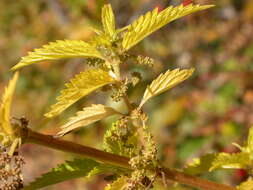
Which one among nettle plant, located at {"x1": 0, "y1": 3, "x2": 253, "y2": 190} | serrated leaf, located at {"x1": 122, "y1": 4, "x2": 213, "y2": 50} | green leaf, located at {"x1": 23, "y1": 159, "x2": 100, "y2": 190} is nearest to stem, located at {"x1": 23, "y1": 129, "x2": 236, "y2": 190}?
nettle plant, located at {"x1": 0, "y1": 3, "x2": 253, "y2": 190}

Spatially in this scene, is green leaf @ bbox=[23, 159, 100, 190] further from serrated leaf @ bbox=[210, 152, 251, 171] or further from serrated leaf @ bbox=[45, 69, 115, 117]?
serrated leaf @ bbox=[210, 152, 251, 171]

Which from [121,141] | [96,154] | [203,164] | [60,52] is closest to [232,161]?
[203,164]

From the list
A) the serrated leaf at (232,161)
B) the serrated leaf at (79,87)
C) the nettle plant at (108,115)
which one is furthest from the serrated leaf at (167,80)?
the serrated leaf at (232,161)

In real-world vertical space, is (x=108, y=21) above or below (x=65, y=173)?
above

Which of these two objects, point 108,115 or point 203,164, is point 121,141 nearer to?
point 108,115

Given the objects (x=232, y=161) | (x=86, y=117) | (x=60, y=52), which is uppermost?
(x=60, y=52)

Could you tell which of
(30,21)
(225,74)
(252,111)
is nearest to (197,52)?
(225,74)
